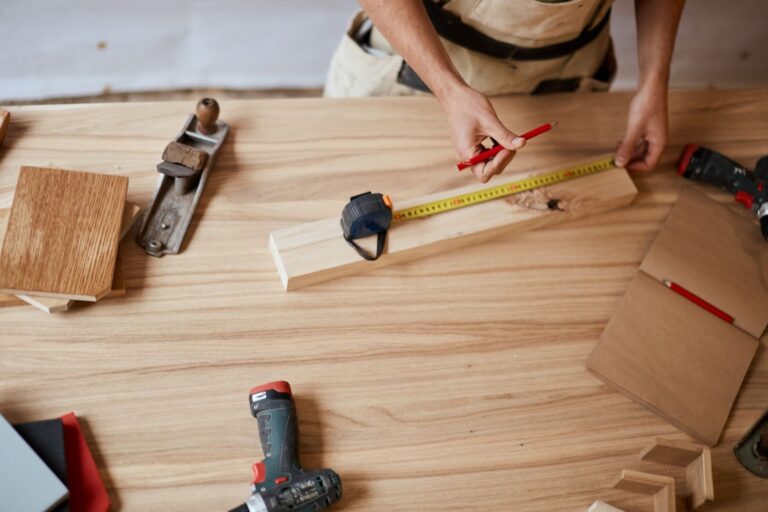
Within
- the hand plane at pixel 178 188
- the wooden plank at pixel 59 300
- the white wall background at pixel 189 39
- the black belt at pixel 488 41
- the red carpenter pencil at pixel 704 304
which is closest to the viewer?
the wooden plank at pixel 59 300

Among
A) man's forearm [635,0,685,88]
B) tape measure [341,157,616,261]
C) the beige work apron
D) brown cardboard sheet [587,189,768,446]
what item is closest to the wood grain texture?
tape measure [341,157,616,261]

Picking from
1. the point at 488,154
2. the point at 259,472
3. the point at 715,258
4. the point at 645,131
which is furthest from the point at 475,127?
the point at 259,472

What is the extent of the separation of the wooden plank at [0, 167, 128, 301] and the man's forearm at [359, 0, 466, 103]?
0.52 metres

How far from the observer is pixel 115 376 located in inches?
40.1

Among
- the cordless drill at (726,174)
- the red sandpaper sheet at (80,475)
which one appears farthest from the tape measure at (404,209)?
the red sandpaper sheet at (80,475)

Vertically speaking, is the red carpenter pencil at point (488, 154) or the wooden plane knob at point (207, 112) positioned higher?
the red carpenter pencil at point (488, 154)

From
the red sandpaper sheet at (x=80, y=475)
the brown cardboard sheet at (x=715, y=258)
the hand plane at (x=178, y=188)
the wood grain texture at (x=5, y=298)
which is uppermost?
the brown cardboard sheet at (x=715, y=258)

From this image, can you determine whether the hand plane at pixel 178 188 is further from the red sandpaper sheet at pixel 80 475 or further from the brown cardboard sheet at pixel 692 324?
the brown cardboard sheet at pixel 692 324

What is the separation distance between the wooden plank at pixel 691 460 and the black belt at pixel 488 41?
0.78 m

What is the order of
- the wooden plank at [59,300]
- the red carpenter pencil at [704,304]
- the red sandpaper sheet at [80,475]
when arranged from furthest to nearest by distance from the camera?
the red carpenter pencil at [704,304]
the wooden plank at [59,300]
the red sandpaper sheet at [80,475]

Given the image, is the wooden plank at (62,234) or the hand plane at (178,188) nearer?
the wooden plank at (62,234)

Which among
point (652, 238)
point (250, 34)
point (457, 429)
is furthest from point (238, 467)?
point (250, 34)

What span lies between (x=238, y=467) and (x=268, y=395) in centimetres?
11

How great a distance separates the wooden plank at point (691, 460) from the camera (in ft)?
3.37
